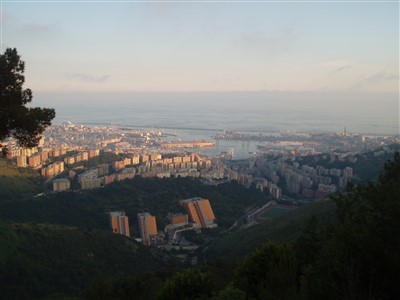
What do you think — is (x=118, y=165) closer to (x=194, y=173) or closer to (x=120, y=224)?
(x=194, y=173)

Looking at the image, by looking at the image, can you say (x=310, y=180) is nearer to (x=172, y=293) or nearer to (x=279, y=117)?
(x=172, y=293)

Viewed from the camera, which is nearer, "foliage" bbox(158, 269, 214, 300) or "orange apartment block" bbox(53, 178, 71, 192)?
"foliage" bbox(158, 269, 214, 300)

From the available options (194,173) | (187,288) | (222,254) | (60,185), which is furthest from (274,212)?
(187,288)

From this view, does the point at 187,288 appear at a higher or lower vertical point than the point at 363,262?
lower

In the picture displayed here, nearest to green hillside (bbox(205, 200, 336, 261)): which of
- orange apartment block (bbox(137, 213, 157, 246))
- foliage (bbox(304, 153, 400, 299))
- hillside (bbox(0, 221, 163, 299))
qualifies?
hillside (bbox(0, 221, 163, 299))

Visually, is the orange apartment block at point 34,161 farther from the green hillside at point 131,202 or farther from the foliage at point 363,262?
the foliage at point 363,262

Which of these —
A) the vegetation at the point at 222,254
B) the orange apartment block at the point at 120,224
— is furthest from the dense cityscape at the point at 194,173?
the vegetation at the point at 222,254

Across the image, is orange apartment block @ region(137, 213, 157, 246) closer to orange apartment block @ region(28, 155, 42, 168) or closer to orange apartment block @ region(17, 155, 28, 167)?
orange apartment block @ region(17, 155, 28, 167)
